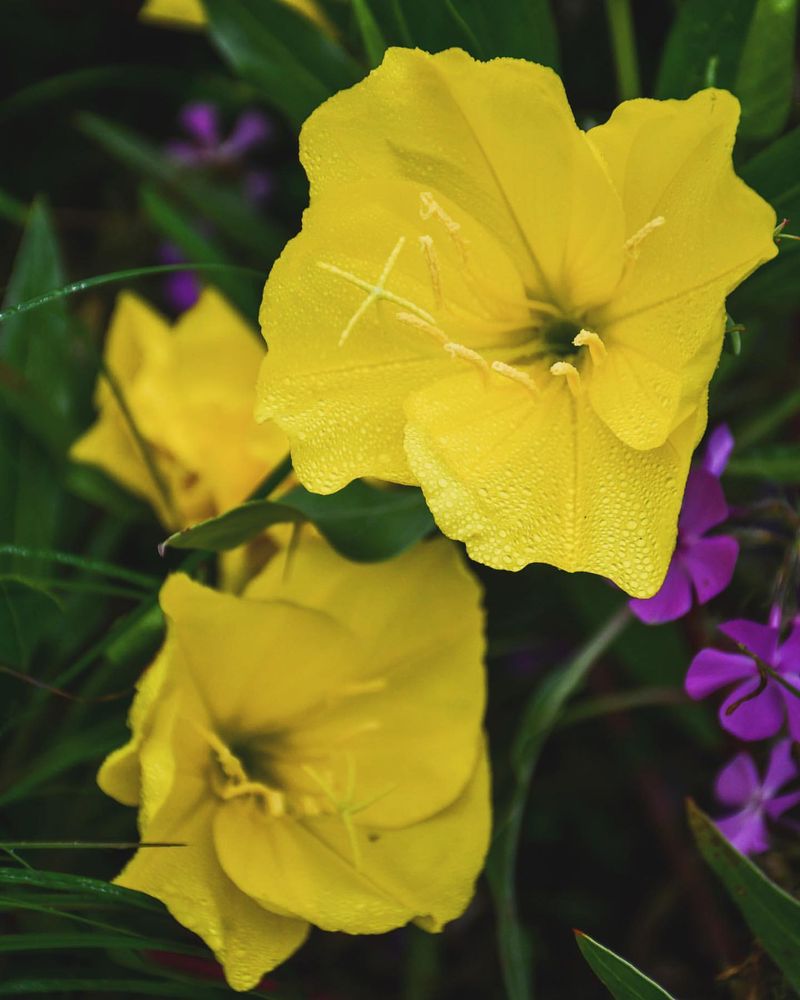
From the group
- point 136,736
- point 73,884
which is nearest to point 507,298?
point 136,736

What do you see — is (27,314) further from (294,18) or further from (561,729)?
(561,729)

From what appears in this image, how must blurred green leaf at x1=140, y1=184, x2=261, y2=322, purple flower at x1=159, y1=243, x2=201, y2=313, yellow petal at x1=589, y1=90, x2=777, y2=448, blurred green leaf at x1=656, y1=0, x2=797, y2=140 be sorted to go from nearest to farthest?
yellow petal at x1=589, y1=90, x2=777, y2=448 → blurred green leaf at x1=656, y1=0, x2=797, y2=140 → blurred green leaf at x1=140, y1=184, x2=261, y2=322 → purple flower at x1=159, y1=243, x2=201, y2=313

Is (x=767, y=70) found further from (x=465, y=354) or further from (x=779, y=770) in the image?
(x=779, y=770)

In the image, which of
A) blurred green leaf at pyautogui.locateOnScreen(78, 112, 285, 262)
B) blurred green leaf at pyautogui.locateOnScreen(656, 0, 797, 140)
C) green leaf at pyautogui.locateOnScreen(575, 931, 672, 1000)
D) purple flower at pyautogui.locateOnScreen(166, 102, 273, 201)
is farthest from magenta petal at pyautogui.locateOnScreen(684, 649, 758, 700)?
purple flower at pyautogui.locateOnScreen(166, 102, 273, 201)

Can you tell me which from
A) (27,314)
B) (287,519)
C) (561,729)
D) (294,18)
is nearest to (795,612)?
(287,519)

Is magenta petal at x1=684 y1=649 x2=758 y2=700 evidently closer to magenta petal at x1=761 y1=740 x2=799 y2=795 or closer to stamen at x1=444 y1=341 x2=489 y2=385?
magenta petal at x1=761 y1=740 x2=799 y2=795

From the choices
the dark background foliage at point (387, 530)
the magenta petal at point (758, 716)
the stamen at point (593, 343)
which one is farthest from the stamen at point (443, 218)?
the magenta petal at point (758, 716)

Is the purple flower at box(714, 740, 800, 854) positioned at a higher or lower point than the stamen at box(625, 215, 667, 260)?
lower
